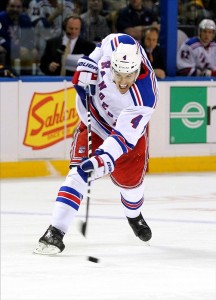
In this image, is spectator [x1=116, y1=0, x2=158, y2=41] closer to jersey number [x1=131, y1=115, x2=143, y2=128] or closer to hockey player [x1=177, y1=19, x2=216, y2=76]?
hockey player [x1=177, y1=19, x2=216, y2=76]

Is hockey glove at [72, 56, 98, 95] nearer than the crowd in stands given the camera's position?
Yes

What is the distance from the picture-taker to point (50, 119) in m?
9.62

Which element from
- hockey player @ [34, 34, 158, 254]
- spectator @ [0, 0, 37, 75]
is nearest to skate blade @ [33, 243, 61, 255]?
hockey player @ [34, 34, 158, 254]

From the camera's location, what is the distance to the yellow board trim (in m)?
9.42

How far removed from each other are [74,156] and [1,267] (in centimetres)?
101

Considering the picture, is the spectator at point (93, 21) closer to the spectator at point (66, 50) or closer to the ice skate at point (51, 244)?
the spectator at point (66, 50)

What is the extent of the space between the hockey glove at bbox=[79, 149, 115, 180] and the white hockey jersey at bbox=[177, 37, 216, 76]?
4.69 metres

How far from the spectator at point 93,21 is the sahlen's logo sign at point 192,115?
0.84 meters

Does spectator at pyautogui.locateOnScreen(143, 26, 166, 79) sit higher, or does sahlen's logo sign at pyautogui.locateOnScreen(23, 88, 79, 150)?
spectator at pyautogui.locateOnScreen(143, 26, 166, 79)

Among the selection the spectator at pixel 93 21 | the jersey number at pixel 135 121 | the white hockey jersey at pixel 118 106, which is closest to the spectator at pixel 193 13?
the spectator at pixel 93 21

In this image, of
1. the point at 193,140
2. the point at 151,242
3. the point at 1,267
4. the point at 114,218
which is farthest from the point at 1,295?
the point at 193,140

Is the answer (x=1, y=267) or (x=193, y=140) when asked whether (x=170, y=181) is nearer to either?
(x=193, y=140)

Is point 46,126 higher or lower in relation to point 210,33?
lower

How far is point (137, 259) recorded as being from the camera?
5.75 m
